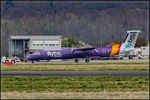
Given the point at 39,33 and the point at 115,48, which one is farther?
the point at 39,33

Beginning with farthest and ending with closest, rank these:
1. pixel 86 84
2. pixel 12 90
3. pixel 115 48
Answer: pixel 115 48, pixel 86 84, pixel 12 90

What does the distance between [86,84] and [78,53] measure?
195ft

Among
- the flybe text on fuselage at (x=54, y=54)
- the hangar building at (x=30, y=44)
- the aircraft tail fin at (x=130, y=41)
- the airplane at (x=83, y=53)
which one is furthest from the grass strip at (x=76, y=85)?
the hangar building at (x=30, y=44)

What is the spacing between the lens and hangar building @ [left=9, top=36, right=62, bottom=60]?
108 m

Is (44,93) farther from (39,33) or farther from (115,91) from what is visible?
(39,33)

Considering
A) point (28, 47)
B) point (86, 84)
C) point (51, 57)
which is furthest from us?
point (28, 47)

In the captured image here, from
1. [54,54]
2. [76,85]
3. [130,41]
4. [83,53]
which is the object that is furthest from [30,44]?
[76,85]

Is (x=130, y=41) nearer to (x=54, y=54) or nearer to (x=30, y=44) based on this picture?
(x=54, y=54)

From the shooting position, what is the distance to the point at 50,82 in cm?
2830

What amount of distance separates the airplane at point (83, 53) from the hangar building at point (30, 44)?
1738cm

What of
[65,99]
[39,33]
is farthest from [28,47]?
[65,99]

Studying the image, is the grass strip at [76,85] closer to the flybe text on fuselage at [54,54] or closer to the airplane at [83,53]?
the airplane at [83,53]

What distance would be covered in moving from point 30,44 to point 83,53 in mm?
26585

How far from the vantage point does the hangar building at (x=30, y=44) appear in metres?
108
